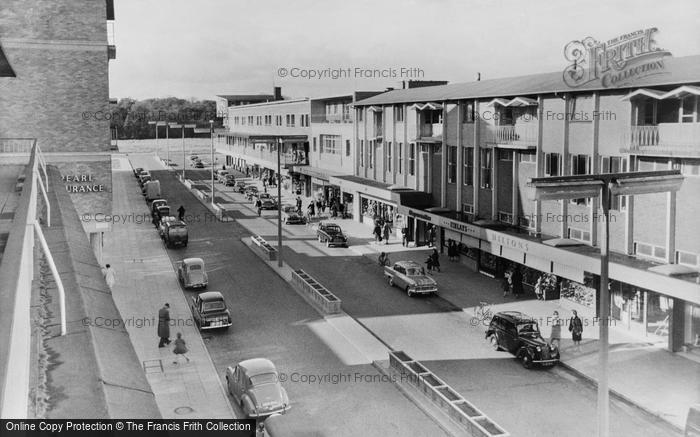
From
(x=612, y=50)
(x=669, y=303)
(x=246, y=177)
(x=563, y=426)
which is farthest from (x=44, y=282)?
(x=246, y=177)

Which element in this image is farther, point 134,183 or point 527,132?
point 134,183

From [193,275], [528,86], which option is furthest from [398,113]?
[193,275]

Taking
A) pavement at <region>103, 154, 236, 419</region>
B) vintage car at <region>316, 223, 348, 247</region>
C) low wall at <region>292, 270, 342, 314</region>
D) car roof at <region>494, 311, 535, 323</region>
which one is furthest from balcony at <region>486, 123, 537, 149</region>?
pavement at <region>103, 154, 236, 419</region>

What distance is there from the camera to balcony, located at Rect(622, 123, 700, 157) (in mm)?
21562

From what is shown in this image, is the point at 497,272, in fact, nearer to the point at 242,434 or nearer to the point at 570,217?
the point at 570,217

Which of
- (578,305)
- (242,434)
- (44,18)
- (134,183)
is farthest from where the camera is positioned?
(134,183)

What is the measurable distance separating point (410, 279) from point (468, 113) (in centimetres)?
1151

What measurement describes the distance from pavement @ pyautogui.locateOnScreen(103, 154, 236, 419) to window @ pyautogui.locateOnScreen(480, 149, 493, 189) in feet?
51.7

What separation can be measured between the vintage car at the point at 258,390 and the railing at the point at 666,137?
14.4 metres

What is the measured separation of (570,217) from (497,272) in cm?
546

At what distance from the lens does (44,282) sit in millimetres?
5816

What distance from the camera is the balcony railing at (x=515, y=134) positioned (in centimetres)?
3045

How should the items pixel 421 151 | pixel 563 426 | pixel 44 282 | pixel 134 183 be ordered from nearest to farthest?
1. pixel 44 282
2. pixel 563 426
3. pixel 421 151
4. pixel 134 183

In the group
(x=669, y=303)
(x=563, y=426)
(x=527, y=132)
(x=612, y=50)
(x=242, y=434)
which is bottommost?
(x=563, y=426)
